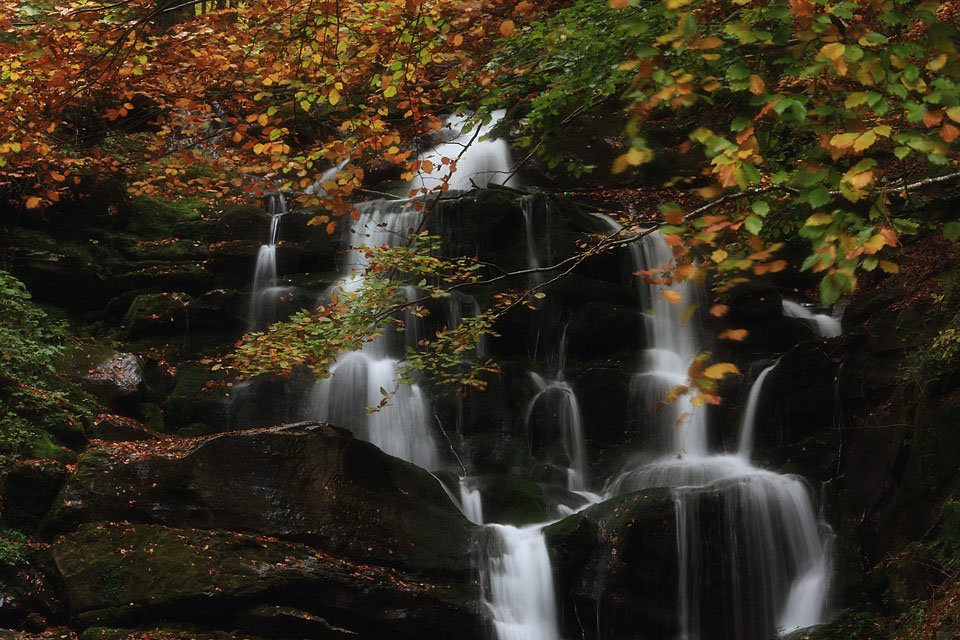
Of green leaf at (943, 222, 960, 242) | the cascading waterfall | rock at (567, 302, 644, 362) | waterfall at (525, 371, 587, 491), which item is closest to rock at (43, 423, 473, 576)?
the cascading waterfall

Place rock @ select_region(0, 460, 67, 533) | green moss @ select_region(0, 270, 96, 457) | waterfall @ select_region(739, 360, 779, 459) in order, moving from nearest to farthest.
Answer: rock @ select_region(0, 460, 67, 533), green moss @ select_region(0, 270, 96, 457), waterfall @ select_region(739, 360, 779, 459)

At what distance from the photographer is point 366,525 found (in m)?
7.03

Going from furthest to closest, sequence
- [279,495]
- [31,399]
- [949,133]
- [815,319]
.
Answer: [815,319] → [31,399] → [279,495] → [949,133]

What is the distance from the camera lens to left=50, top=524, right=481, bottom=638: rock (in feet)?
18.9

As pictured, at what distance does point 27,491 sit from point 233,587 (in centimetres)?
207

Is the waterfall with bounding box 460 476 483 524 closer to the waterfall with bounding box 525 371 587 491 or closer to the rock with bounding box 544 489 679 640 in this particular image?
the rock with bounding box 544 489 679 640

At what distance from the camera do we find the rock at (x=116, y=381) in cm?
912

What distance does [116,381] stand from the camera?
9.41 m

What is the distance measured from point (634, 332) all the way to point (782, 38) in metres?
9.19

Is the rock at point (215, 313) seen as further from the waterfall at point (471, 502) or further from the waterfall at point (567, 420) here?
the waterfall at point (471, 502)

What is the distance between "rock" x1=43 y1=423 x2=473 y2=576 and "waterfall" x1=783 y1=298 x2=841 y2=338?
24.7ft

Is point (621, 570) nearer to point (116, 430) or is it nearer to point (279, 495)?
point (279, 495)

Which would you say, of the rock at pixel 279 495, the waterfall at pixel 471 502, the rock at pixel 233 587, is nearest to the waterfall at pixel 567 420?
the waterfall at pixel 471 502

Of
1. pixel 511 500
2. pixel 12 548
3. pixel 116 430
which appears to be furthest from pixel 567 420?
pixel 12 548
